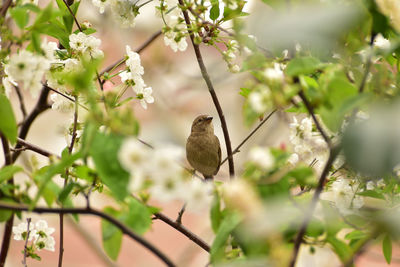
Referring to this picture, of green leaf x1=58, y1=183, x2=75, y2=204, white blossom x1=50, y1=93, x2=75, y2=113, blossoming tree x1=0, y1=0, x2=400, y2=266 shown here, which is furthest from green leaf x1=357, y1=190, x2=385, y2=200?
white blossom x1=50, y1=93, x2=75, y2=113

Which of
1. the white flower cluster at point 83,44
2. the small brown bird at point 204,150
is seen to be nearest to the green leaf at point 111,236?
the white flower cluster at point 83,44

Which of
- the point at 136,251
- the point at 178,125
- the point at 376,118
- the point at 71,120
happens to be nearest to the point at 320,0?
the point at 376,118

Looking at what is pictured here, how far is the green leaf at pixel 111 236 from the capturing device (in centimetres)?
53

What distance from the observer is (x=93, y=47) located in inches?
32.4

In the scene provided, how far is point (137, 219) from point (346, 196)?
0.35 meters

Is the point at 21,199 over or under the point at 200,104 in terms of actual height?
under

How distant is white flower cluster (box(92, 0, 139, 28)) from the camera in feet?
2.94

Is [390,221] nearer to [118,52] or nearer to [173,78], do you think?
[173,78]

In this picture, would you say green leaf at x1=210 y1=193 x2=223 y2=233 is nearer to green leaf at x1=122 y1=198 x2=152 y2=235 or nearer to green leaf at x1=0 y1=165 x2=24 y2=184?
green leaf at x1=122 y1=198 x2=152 y2=235

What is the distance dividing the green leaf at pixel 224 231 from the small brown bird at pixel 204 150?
1.00 metres

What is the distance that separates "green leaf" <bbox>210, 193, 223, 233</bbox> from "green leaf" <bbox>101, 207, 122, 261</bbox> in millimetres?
97

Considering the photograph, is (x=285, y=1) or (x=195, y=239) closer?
(x=285, y=1)

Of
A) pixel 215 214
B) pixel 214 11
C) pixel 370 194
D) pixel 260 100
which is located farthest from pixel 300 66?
pixel 214 11

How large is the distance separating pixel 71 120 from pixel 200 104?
169cm
